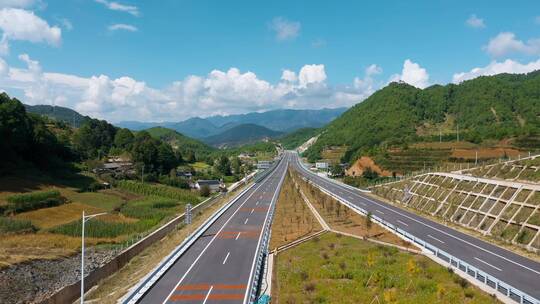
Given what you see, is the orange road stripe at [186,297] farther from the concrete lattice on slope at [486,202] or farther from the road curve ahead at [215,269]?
the concrete lattice on slope at [486,202]

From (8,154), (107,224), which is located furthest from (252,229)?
(8,154)

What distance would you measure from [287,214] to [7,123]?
53268mm

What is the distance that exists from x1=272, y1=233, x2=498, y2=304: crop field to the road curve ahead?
2.16 meters

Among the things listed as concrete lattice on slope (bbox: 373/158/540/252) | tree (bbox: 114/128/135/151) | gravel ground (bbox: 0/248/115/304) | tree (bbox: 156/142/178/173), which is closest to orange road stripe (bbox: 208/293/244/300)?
gravel ground (bbox: 0/248/115/304)

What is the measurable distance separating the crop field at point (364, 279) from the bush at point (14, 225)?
31174mm

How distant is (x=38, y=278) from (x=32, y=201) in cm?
2506

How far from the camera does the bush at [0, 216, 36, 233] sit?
4432 cm

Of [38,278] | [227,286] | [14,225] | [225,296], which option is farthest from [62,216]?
[225,296]

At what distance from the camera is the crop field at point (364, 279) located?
858 inches

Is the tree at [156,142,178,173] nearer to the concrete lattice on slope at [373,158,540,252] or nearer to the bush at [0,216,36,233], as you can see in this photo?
the bush at [0,216,36,233]

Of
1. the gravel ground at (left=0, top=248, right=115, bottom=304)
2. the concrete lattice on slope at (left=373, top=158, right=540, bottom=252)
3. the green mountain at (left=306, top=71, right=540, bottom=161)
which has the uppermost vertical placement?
the green mountain at (left=306, top=71, right=540, bottom=161)

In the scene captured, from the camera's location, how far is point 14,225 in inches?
1779

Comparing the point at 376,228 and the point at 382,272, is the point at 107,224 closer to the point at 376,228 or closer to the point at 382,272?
the point at 376,228

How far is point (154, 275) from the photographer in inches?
989
